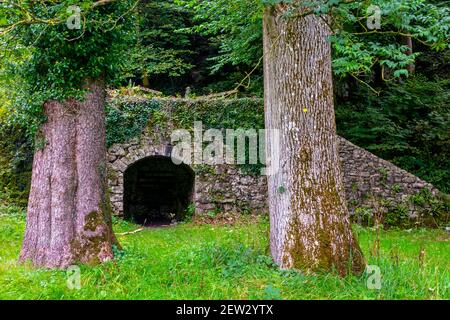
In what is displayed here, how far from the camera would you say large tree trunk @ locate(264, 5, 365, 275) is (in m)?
4.18

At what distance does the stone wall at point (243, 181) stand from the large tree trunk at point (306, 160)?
6190mm

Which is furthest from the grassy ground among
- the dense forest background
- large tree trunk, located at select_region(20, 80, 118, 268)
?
the dense forest background

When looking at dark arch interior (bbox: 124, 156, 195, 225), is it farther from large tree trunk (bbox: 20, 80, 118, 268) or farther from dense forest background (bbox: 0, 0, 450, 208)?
large tree trunk (bbox: 20, 80, 118, 268)

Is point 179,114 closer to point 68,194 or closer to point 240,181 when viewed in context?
point 240,181

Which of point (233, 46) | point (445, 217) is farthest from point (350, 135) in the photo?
point (233, 46)

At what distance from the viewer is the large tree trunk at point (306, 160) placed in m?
4.18

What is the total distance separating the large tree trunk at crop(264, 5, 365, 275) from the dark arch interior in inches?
319

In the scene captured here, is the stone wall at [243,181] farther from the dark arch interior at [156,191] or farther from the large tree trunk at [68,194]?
the large tree trunk at [68,194]

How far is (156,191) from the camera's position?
14.0 meters

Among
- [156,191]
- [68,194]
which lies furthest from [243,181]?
[68,194]

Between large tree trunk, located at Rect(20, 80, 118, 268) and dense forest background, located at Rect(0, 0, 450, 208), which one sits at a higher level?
dense forest background, located at Rect(0, 0, 450, 208)

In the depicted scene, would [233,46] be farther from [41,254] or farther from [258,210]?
[41,254]

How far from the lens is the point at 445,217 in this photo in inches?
403

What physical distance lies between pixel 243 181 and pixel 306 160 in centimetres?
665
